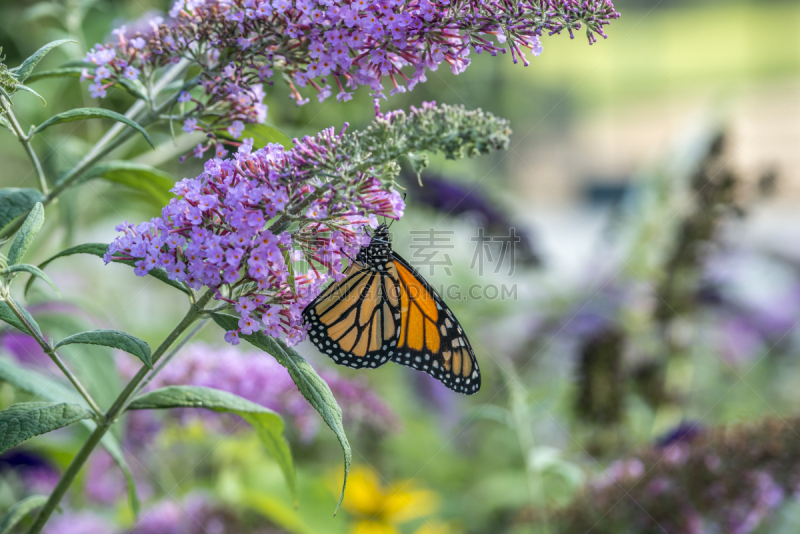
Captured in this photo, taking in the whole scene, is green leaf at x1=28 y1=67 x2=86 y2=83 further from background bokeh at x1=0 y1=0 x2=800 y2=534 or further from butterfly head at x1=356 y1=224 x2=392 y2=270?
butterfly head at x1=356 y1=224 x2=392 y2=270

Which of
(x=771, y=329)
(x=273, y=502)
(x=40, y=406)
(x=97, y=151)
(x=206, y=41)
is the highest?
(x=206, y=41)

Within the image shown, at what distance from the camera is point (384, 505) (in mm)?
2365

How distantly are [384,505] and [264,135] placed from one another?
161 cm

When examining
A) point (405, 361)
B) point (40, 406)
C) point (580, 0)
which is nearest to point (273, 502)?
point (405, 361)

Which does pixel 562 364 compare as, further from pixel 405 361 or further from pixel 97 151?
pixel 97 151

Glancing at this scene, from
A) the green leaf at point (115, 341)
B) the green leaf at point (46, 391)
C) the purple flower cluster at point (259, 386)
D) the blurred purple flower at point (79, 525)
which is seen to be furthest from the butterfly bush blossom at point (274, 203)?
the blurred purple flower at point (79, 525)

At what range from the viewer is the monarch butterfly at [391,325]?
1.52m

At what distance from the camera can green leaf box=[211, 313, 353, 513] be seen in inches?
36.9

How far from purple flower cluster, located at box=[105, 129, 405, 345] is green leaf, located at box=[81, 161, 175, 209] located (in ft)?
0.90

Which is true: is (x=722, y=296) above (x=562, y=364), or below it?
above

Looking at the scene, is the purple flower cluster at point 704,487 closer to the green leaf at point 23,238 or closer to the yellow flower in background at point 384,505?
the yellow flower in background at point 384,505

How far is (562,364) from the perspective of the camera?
3160mm

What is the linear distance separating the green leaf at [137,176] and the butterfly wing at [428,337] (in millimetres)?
556

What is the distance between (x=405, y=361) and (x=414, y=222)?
1424 millimetres
